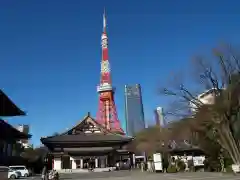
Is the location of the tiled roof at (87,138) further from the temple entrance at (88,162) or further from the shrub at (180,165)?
the shrub at (180,165)

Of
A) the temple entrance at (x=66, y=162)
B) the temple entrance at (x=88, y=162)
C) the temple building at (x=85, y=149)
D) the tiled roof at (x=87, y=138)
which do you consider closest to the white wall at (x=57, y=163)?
the temple building at (x=85, y=149)

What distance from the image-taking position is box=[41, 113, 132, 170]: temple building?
4934cm

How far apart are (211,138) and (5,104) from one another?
20798 millimetres

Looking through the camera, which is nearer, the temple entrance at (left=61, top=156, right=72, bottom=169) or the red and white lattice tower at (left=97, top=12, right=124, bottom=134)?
the temple entrance at (left=61, top=156, right=72, bottom=169)

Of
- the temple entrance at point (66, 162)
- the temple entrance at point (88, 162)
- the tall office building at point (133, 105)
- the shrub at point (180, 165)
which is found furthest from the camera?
the tall office building at point (133, 105)

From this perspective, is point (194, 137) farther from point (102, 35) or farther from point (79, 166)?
point (102, 35)

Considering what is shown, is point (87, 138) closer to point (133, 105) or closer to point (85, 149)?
point (85, 149)

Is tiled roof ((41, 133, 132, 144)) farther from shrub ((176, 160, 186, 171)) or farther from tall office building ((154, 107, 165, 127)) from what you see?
shrub ((176, 160, 186, 171))

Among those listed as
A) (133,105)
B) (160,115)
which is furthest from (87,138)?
(133,105)

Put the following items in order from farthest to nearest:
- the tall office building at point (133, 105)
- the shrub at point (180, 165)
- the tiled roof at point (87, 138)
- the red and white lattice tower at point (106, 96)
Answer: the tall office building at point (133, 105) < the red and white lattice tower at point (106, 96) < the tiled roof at point (87, 138) < the shrub at point (180, 165)

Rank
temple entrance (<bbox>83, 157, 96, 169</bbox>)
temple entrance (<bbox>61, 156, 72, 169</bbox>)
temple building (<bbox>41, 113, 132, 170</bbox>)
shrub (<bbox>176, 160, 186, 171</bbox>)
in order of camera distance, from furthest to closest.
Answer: temple entrance (<bbox>61, 156, 72, 169</bbox>) < temple building (<bbox>41, 113, 132, 170</bbox>) < temple entrance (<bbox>83, 157, 96, 169</bbox>) < shrub (<bbox>176, 160, 186, 171</bbox>)

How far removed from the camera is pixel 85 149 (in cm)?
5000

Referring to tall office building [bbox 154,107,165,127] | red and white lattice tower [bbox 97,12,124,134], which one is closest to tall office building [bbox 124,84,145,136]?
red and white lattice tower [bbox 97,12,124,134]

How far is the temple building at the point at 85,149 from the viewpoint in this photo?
49344mm
